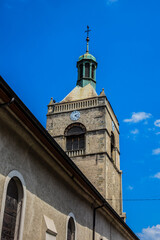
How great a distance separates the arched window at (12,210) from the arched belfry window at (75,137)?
2324 centimetres

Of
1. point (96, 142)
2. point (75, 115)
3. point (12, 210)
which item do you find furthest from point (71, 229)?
point (75, 115)

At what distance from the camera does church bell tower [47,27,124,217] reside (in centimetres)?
3180

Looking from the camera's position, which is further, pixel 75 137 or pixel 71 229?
pixel 75 137

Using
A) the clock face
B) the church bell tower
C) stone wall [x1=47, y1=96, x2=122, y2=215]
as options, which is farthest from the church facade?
the clock face

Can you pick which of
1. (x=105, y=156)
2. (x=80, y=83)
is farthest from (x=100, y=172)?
(x=80, y=83)

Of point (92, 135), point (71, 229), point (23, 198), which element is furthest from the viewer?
point (92, 135)

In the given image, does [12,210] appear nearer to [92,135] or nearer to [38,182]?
[38,182]

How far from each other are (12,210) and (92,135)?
23.9m

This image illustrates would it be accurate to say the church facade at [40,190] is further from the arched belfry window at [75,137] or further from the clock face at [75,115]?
the clock face at [75,115]

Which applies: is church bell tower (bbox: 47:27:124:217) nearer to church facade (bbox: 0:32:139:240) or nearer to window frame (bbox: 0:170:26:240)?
church facade (bbox: 0:32:139:240)

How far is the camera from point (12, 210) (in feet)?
31.1

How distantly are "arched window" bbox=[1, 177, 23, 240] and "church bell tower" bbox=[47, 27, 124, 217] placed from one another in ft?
69.9

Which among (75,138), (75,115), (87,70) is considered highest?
(87,70)

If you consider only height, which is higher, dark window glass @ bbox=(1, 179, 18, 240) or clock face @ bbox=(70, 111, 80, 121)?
clock face @ bbox=(70, 111, 80, 121)
